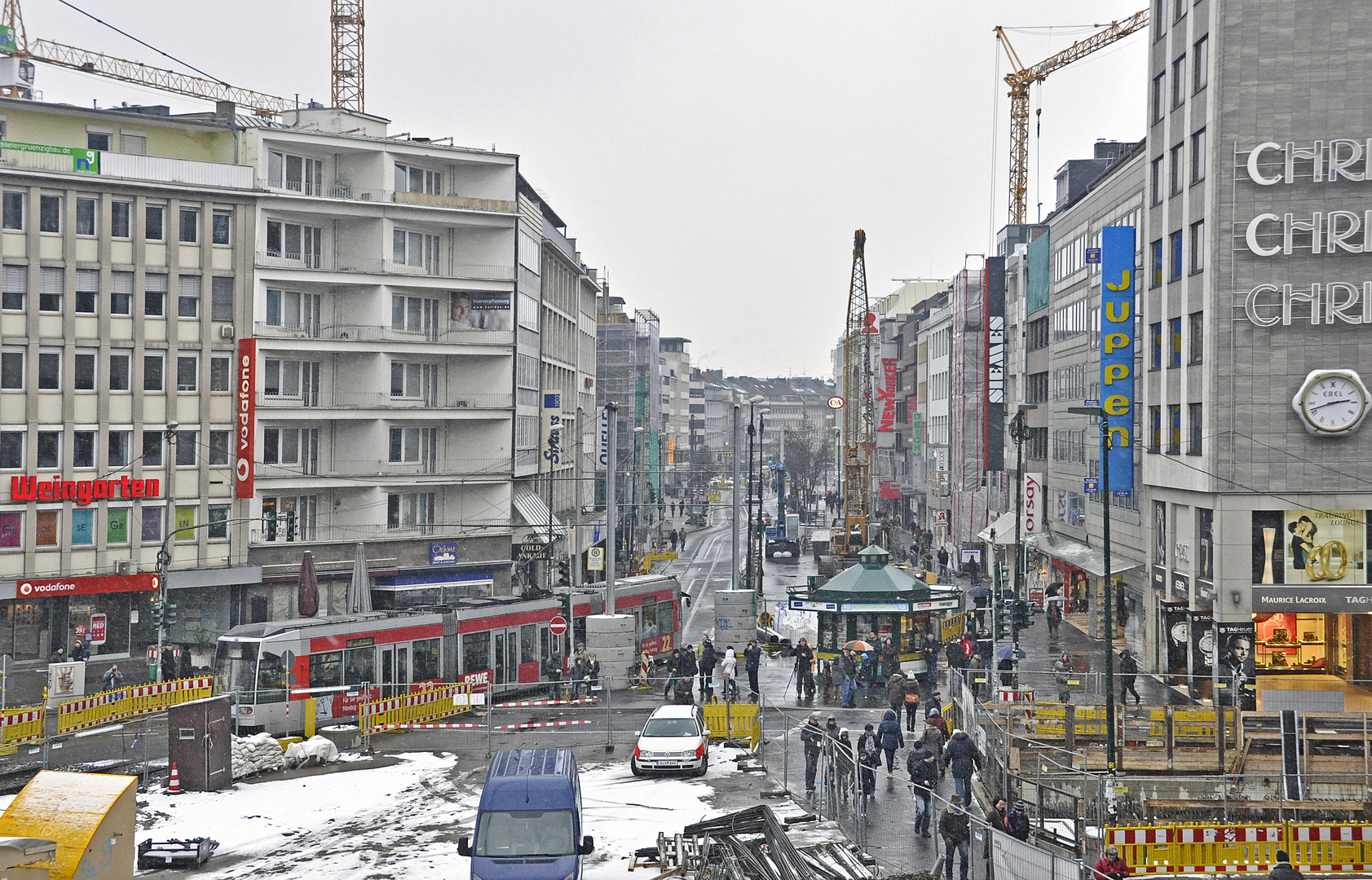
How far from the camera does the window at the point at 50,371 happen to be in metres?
47.2

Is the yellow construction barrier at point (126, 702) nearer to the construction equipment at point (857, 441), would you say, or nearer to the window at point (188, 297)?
the window at point (188, 297)

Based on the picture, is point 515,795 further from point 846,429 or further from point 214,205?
point 846,429

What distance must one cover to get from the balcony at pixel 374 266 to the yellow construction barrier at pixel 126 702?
20.0 metres

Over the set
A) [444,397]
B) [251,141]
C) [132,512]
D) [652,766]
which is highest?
[251,141]

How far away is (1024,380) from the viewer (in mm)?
68500

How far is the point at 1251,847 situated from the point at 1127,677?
1645cm

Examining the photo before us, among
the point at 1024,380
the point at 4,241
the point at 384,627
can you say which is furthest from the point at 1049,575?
the point at 4,241

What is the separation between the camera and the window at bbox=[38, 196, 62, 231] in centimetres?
4722

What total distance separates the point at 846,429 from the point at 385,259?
168ft

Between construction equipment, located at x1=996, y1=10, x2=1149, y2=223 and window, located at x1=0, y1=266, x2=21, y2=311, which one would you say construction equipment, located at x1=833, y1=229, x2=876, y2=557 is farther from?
window, located at x1=0, y1=266, x2=21, y2=311

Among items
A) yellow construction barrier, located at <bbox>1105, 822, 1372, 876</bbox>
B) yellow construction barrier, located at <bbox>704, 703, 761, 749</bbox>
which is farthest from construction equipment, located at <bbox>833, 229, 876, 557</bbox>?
yellow construction barrier, located at <bbox>1105, 822, 1372, 876</bbox>

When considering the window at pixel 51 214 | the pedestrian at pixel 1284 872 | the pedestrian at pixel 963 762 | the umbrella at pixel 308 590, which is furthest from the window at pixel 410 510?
the pedestrian at pixel 1284 872

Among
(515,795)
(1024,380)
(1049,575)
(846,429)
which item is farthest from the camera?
(846,429)

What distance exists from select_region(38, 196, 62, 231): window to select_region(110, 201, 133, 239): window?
5.49ft
